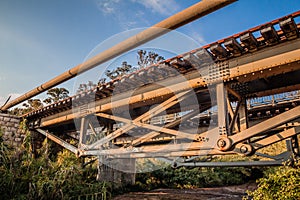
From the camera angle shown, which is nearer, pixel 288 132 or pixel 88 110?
pixel 288 132

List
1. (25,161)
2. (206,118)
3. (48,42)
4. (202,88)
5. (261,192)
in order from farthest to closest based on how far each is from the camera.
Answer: (206,118), (25,161), (202,88), (48,42), (261,192)

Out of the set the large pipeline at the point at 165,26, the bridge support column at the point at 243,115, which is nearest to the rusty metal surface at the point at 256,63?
the bridge support column at the point at 243,115

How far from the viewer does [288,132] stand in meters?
5.58

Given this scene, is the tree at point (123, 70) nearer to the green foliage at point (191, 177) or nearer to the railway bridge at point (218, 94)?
the railway bridge at point (218, 94)

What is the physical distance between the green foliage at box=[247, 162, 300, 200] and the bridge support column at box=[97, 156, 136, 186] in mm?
6940

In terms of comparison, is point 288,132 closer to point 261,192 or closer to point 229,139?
point 229,139

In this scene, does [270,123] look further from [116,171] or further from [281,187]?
[116,171]

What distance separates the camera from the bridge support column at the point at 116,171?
963cm

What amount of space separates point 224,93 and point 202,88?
68 cm

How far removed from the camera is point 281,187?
3.38 m

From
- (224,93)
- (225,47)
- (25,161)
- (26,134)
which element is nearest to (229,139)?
(224,93)

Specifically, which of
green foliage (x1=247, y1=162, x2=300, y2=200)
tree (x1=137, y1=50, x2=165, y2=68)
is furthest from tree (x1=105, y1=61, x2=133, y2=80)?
green foliage (x1=247, y1=162, x2=300, y2=200)

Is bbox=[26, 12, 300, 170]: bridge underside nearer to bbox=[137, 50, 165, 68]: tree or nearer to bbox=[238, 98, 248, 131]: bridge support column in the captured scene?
bbox=[238, 98, 248, 131]: bridge support column

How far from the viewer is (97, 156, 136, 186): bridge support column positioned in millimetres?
9630
